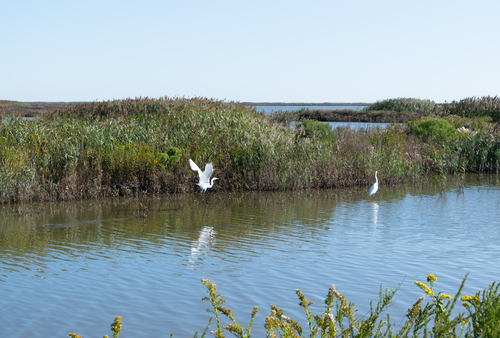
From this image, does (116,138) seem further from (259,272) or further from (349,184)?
(259,272)

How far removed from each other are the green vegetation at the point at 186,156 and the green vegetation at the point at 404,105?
3309 cm

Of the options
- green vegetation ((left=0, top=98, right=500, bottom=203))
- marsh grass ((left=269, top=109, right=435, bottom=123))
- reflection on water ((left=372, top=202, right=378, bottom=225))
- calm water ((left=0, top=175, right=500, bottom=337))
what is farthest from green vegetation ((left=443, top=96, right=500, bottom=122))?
reflection on water ((left=372, top=202, right=378, bottom=225))

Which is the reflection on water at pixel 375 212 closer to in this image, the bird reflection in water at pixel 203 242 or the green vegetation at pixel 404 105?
the bird reflection in water at pixel 203 242

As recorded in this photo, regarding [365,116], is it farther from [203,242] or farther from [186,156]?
[203,242]

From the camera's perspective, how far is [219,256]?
26.2 feet

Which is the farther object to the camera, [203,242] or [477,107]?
[477,107]

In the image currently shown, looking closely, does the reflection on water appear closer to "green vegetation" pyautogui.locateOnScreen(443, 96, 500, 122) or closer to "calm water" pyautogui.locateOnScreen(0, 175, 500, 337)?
"calm water" pyautogui.locateOnScreen(0, 175, 500, 337)

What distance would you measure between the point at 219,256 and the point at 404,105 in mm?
47242

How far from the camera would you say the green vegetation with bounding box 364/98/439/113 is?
1976 inches

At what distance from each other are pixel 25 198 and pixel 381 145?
10.9 meters

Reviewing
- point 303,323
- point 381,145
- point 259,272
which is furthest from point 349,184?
point 303,323

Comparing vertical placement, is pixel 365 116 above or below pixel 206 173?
above

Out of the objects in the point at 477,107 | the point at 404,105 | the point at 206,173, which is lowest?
the point at 206,173

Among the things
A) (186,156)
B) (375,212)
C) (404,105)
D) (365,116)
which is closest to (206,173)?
(186,156)
